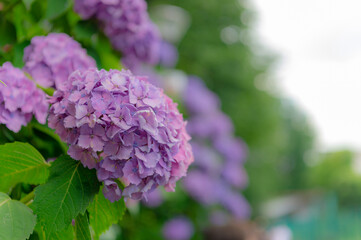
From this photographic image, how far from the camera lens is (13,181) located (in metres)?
0.76

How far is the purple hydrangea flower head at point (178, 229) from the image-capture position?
3.21m

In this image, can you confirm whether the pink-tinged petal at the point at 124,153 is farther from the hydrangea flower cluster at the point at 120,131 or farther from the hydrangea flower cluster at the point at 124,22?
the hydrangea flower cluster at the point at 124,22

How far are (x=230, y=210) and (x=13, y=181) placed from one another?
3.22 m

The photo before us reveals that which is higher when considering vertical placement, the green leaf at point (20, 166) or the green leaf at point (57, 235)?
the green leaf at point (20, 166)

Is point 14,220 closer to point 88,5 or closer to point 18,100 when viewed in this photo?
point 18,100

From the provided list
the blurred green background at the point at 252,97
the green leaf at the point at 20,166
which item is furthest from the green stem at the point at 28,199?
the blurred green background at the point at 252,97

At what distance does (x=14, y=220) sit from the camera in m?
0.67

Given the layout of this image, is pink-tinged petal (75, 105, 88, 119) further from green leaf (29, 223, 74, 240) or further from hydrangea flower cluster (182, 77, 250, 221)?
hydrangea flower cluster (182, 77, 250, 221)

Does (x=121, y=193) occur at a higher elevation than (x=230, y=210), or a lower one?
lower

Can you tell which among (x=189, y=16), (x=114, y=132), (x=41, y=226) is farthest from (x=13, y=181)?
(x=189, y=16)

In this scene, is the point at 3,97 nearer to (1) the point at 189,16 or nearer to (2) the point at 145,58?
(2) the point at 145,58

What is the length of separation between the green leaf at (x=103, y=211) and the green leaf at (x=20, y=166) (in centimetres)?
10

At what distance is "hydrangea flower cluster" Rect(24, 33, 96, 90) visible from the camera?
995 millimetres

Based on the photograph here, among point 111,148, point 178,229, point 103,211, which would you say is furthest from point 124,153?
point 178,229
